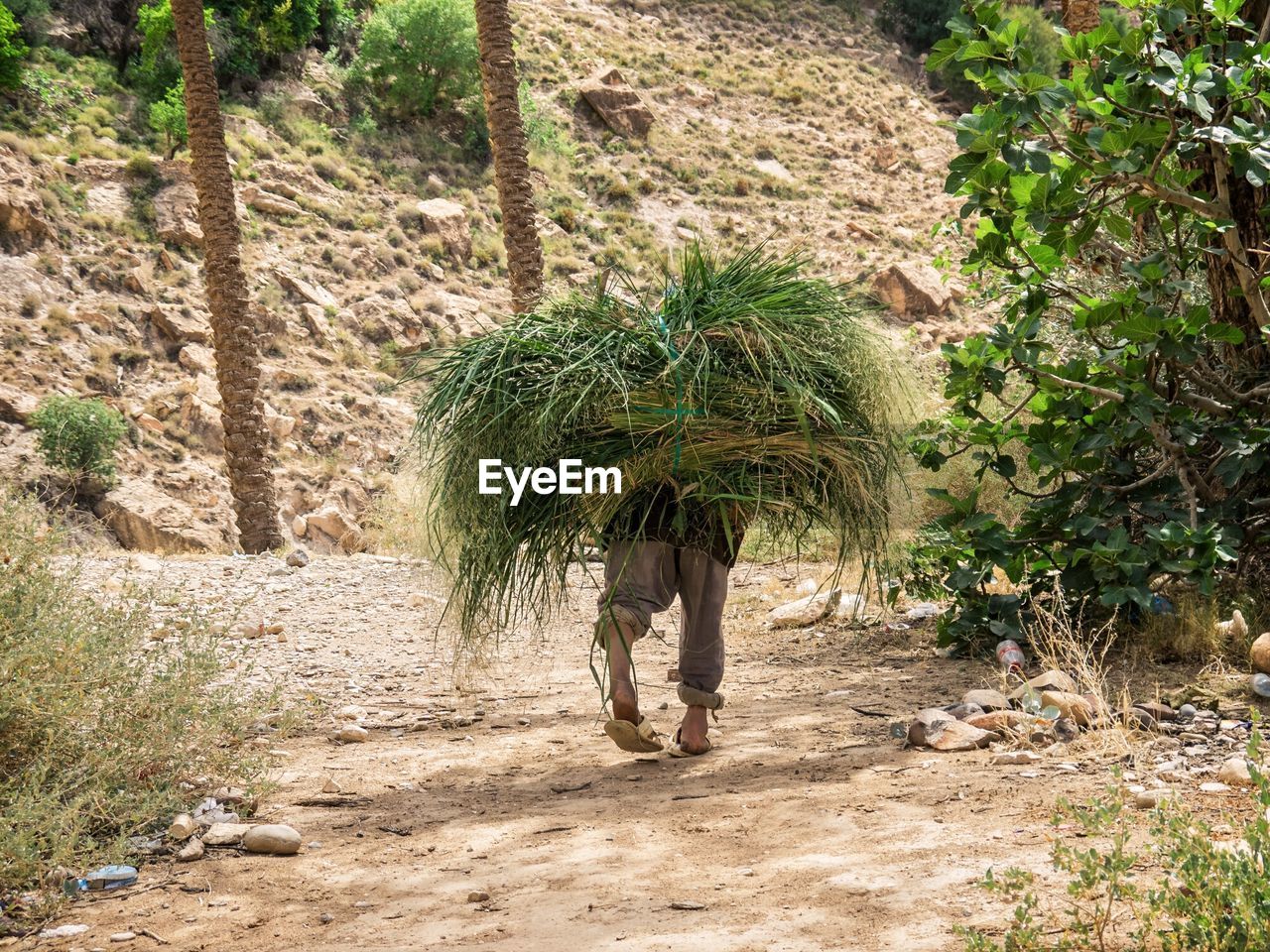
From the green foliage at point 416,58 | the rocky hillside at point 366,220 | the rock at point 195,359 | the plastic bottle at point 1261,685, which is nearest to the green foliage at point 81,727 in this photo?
the plastic bottle at point 1261,685

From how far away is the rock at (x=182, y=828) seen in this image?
3.41 m

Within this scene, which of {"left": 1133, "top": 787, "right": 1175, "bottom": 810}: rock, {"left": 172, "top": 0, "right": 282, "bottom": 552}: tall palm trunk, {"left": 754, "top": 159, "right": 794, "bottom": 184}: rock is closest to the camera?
{"left": 1133, "top": 787, "right": 1175, "bottom": 810}: rock

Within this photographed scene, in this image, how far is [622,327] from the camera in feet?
12.9

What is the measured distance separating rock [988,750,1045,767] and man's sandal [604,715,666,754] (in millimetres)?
1126

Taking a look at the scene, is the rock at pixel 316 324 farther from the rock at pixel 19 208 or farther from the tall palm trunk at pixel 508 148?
the tall palm trunk at pixel 508 148

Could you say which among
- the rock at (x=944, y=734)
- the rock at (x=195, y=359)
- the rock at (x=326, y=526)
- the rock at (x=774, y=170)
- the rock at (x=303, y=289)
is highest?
the rock at (x=774, y=170)

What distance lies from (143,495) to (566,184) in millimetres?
15417

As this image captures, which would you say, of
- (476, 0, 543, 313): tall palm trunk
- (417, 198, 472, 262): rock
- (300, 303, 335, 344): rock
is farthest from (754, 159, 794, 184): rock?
(476, 0, 543, 313): tall palm trunk

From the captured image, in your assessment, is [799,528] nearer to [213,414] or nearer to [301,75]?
[213,414]

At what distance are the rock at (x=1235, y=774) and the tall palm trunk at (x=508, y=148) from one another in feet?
24.5

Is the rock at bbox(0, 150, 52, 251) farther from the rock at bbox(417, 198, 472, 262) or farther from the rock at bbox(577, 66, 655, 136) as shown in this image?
the rock at bbox(577, 66, 655, 136)

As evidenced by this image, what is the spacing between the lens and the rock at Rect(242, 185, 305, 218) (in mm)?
23438

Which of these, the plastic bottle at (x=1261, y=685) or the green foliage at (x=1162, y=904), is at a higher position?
the green foliage at (x=1162, y=904)

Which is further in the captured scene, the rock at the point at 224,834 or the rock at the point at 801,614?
the rock at the point at 801,614
